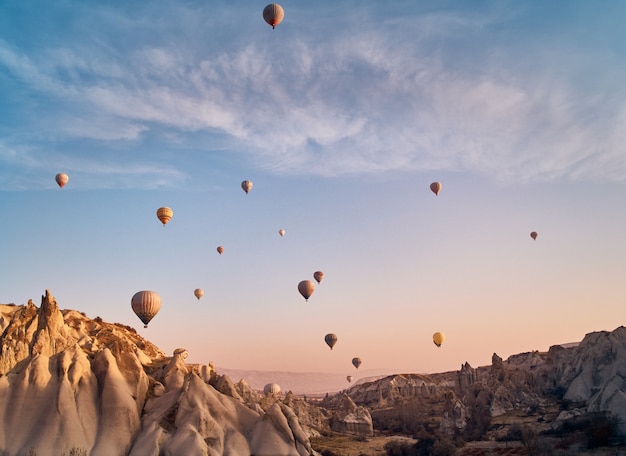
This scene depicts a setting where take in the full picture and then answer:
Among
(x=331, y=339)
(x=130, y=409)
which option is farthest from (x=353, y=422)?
(x=130, y=409)

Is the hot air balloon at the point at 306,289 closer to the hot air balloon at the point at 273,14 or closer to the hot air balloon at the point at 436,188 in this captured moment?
the hot air balloon at the point at 436,188

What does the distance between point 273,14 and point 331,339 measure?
55.4m

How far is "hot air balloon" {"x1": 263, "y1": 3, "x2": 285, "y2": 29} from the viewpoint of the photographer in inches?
2151

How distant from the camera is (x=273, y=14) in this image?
54.6 meters

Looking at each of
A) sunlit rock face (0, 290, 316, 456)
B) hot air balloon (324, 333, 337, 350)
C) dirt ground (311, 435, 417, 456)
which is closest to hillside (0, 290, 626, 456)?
sunlit rock face (0, 290, 316, 456)

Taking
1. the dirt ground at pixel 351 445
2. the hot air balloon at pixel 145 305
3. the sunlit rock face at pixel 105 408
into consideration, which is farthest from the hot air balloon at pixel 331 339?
the sunlit rock face at pixel 105 408

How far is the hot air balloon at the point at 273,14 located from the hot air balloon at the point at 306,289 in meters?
36.5

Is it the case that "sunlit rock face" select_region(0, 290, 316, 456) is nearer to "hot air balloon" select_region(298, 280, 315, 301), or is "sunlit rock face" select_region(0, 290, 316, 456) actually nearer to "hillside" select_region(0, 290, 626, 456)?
"hillside" select_region(0, 290, 626, 456)

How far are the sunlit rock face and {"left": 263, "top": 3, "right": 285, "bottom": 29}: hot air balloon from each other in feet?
119

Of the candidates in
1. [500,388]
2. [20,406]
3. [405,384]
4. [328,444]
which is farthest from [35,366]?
[405,384]

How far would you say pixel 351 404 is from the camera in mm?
86562

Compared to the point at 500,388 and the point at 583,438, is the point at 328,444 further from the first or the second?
the point at 500,388

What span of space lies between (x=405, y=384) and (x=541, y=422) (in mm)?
71857

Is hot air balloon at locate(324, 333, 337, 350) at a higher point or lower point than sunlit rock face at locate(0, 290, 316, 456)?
higher
